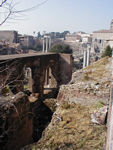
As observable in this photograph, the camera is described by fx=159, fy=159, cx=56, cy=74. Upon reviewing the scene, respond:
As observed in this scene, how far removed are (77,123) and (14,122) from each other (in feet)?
6.29

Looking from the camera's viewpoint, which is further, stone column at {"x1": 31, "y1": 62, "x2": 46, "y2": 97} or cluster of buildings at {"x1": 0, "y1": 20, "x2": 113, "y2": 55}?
stone column at {"x1": 31, "y1": 62, "x2": 46, "y2": 97}

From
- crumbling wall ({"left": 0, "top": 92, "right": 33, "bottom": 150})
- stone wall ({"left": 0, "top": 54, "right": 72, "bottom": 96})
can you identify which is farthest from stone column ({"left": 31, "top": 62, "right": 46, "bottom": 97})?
crumbling wall ({"left": 0, "top": 92, "right": 33, "bottom": 150})

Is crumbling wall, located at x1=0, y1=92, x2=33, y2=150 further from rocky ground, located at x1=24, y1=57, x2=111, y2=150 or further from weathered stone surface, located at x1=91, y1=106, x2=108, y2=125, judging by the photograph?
weathered stone surface, located at x1=91, y1=106, x2=108, y2=125

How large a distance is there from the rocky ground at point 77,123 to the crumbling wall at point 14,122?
1151 mm

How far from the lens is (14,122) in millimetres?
4625

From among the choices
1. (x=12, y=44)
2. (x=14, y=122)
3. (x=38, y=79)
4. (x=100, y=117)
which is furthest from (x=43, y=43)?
(x=100, y=117)

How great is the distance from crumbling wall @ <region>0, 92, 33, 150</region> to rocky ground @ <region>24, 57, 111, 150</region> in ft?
3.78

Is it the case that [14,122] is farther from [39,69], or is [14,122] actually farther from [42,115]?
[39,69]

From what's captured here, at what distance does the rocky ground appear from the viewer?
306 centimetres

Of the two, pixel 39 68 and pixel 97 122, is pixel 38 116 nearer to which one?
pixel 39 68

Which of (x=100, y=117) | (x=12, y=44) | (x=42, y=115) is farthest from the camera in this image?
(x=42, y=115)

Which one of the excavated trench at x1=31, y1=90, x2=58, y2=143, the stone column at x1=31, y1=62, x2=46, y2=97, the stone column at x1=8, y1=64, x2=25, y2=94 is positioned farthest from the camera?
the stone column at x1=31, y1=62, x2=46, y2=97

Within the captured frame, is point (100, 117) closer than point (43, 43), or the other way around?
point (100, 117)

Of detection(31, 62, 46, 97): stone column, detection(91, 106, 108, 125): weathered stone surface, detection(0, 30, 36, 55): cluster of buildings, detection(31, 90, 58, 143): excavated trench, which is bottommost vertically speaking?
detection(31, 90, 58, 143): excavated trench
